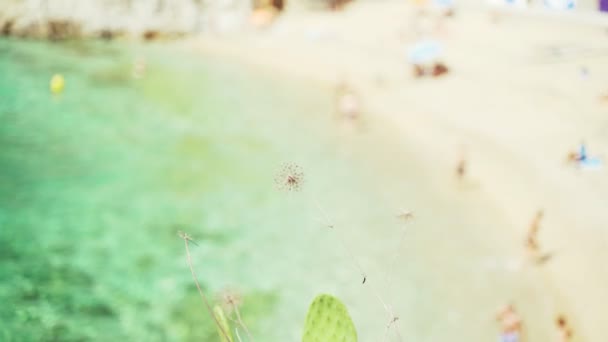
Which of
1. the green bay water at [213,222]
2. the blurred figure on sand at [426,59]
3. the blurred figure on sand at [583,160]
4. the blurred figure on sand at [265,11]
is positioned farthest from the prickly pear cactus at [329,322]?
the blurred figure on sand at [265,11]

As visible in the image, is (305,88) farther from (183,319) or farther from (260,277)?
(183,319)

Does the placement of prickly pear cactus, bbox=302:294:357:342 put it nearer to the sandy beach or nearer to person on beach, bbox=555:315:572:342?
person on beach, bbox=555:315:572:342

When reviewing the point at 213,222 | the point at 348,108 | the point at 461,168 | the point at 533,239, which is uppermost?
the point at 348,108

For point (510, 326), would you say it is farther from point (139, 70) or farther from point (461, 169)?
point (139, 70)

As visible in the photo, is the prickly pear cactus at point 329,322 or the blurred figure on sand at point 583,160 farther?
the blurred figure on sand at point 583,160

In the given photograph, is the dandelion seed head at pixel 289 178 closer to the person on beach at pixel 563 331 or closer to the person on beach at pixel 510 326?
the person on beach at pixel 510 326

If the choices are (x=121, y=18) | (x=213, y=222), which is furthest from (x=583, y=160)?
(x=121, y=18)
